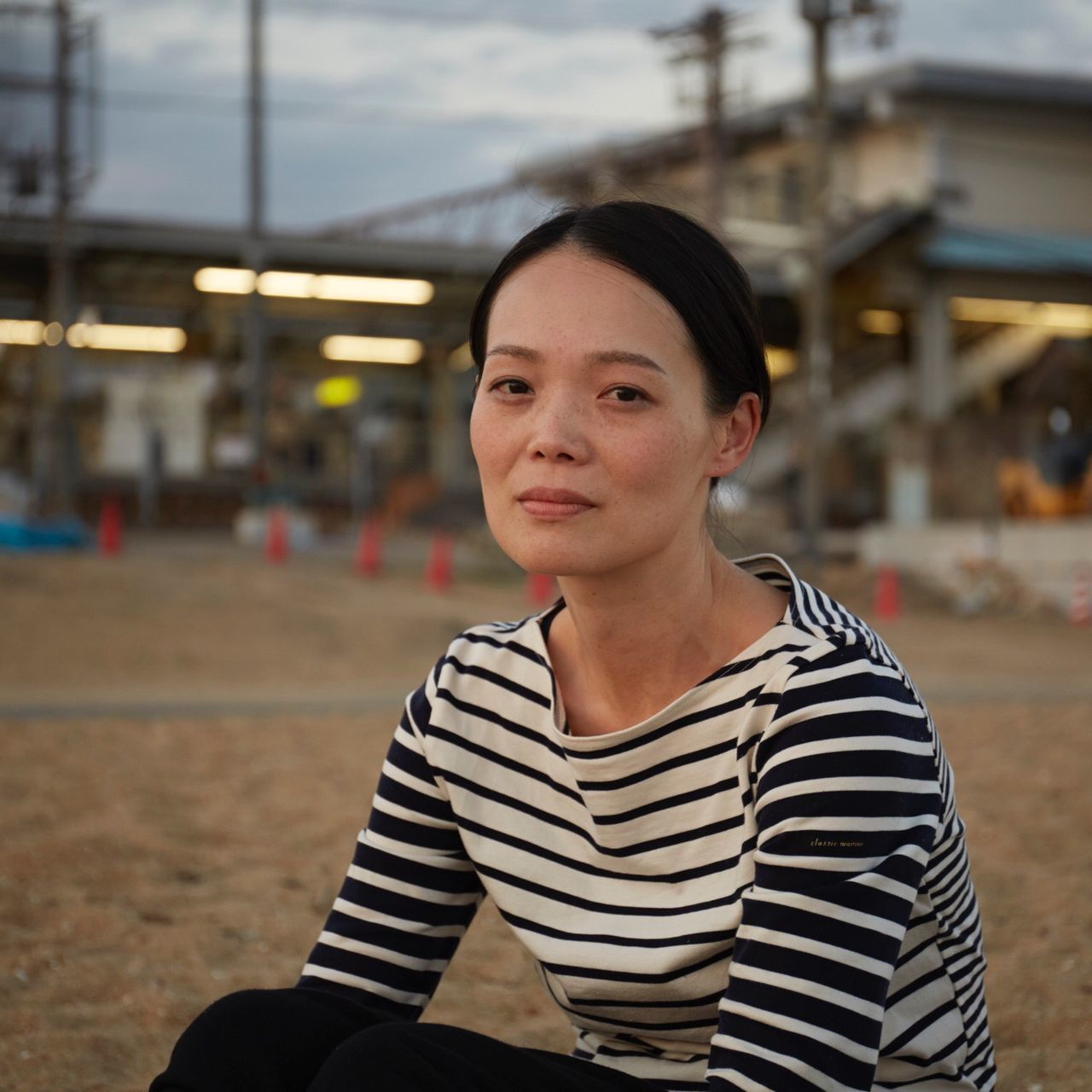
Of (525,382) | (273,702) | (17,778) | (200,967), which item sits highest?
(525,382)

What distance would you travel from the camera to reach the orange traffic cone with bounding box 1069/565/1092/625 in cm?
1572

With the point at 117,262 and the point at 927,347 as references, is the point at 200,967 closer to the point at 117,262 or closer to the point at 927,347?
the point at 117,262

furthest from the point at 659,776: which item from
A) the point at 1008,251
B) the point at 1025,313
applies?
the point at 1025,313

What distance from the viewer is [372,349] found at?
27.8m

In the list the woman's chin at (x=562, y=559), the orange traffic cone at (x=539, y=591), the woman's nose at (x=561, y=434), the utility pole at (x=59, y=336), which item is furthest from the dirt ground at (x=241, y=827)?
the utility pole at (x=59, y=336)

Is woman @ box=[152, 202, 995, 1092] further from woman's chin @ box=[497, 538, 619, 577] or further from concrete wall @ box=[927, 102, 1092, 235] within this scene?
concrete wall @ box=[927, 102, 1092, 235]

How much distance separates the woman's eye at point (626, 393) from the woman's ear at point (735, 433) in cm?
15

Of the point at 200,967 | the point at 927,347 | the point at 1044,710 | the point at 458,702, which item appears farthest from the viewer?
the point at 927,347

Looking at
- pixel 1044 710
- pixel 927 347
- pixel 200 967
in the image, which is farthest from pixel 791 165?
pixel 200 967

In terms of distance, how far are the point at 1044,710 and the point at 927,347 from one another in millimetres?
19528

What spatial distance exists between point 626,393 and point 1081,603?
1524cm

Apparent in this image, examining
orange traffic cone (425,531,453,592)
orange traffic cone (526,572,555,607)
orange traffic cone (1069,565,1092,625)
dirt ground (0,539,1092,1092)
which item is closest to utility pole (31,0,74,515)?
orange traffic cone (425,531,453,592)

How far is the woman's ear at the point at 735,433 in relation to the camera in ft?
5.98

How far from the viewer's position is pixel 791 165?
2936cm
